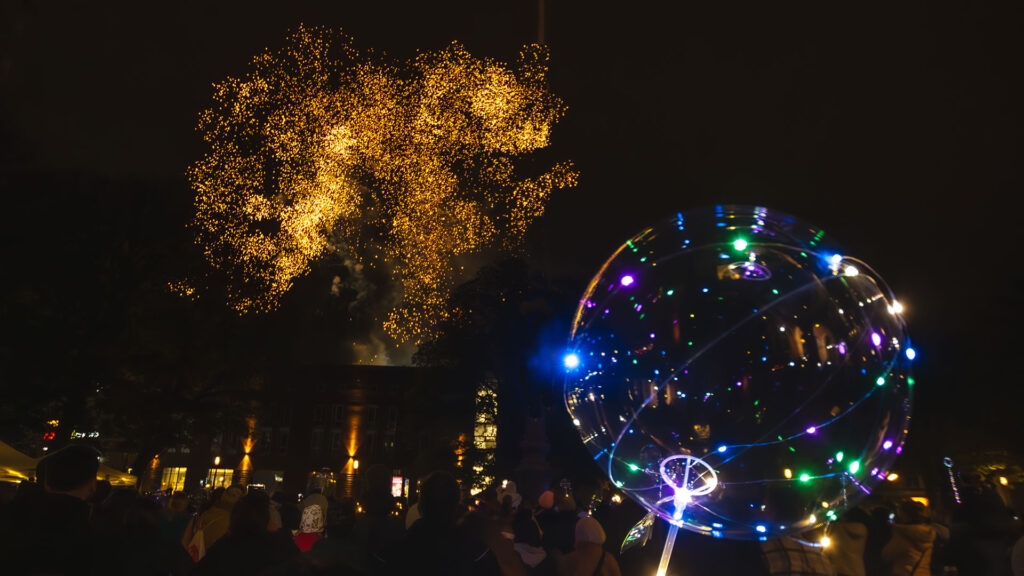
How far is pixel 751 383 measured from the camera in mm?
3902

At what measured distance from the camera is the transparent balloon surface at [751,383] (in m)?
3.79

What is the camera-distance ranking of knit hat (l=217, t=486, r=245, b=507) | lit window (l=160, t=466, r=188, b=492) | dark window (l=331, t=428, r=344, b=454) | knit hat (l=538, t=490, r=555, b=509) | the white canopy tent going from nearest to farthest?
1. knit hat (l=217, t=486, r=245, b=507)
2. knit hat (l=538, t=490, r=555, b=509)
3. the white canopy tent
4. lit window (l=160, t=466, r=188, b=492)
5. dark window (l=331, t=428, r=344, b=454)

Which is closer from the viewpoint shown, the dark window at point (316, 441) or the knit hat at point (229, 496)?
the knit hat at point (229, 496)

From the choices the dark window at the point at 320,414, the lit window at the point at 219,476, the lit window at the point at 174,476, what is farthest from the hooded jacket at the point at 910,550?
the lit window at the point at 174,476

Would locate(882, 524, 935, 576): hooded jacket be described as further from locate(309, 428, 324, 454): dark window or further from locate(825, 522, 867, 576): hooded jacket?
locate(309, 428, 324, 454): dark window

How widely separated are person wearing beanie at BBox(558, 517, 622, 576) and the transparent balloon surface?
0.88 meters

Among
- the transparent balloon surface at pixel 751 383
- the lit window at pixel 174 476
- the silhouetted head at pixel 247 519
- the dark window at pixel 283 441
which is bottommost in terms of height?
the silhouetted head at pixel 247 519

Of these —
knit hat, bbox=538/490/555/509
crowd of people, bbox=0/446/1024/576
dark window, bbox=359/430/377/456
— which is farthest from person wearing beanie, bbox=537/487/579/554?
dark window, bbox=359/430/377/456

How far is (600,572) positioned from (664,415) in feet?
5.62

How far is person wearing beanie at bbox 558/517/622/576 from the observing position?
4.99m

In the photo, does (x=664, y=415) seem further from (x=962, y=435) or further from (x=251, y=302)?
(x=962, y=435)

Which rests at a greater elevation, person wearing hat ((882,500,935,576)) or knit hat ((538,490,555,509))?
knit hat ((538,490,555,509))

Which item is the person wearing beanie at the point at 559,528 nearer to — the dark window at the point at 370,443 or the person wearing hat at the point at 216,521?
the person wearing hat at the point at 216,521

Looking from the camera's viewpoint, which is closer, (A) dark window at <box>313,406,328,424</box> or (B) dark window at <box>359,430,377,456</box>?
(B) dark window at <box>359,430,377,456</box>
